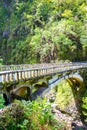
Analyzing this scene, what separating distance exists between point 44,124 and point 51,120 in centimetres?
66

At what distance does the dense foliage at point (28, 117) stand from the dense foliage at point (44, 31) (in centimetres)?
3790

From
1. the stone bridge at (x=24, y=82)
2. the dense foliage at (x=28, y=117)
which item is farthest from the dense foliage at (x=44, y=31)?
the dense foliage at (x=28, y=117)

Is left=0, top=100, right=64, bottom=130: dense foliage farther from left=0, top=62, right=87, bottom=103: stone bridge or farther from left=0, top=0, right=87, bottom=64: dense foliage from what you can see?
left=0, top=0, right=87, bottom=64: dense foliage

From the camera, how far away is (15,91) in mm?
15938

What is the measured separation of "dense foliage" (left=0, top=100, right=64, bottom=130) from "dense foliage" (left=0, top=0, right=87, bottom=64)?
1492 inches

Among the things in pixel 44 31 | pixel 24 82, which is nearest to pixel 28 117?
pixel 24 82

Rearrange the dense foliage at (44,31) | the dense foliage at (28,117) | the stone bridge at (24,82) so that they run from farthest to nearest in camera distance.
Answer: the dense foliage at (44,31) → the stone bridge at (24,82) → the dense foliage at (28,117)

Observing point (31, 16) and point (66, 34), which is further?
point (31, 16)

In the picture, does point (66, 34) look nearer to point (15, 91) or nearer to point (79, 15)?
point (79, 15)

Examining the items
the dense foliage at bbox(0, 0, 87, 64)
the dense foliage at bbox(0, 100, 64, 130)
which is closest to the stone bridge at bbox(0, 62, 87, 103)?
the dense foliage at bbox(0, 100, 64, 130)

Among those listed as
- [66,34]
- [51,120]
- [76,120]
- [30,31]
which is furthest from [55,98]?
[51,120]

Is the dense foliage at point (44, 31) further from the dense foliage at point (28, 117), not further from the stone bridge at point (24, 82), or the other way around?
the dense foliage at point (28, 117)

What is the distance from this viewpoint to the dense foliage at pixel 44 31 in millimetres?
52125

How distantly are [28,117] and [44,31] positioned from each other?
145 feet
